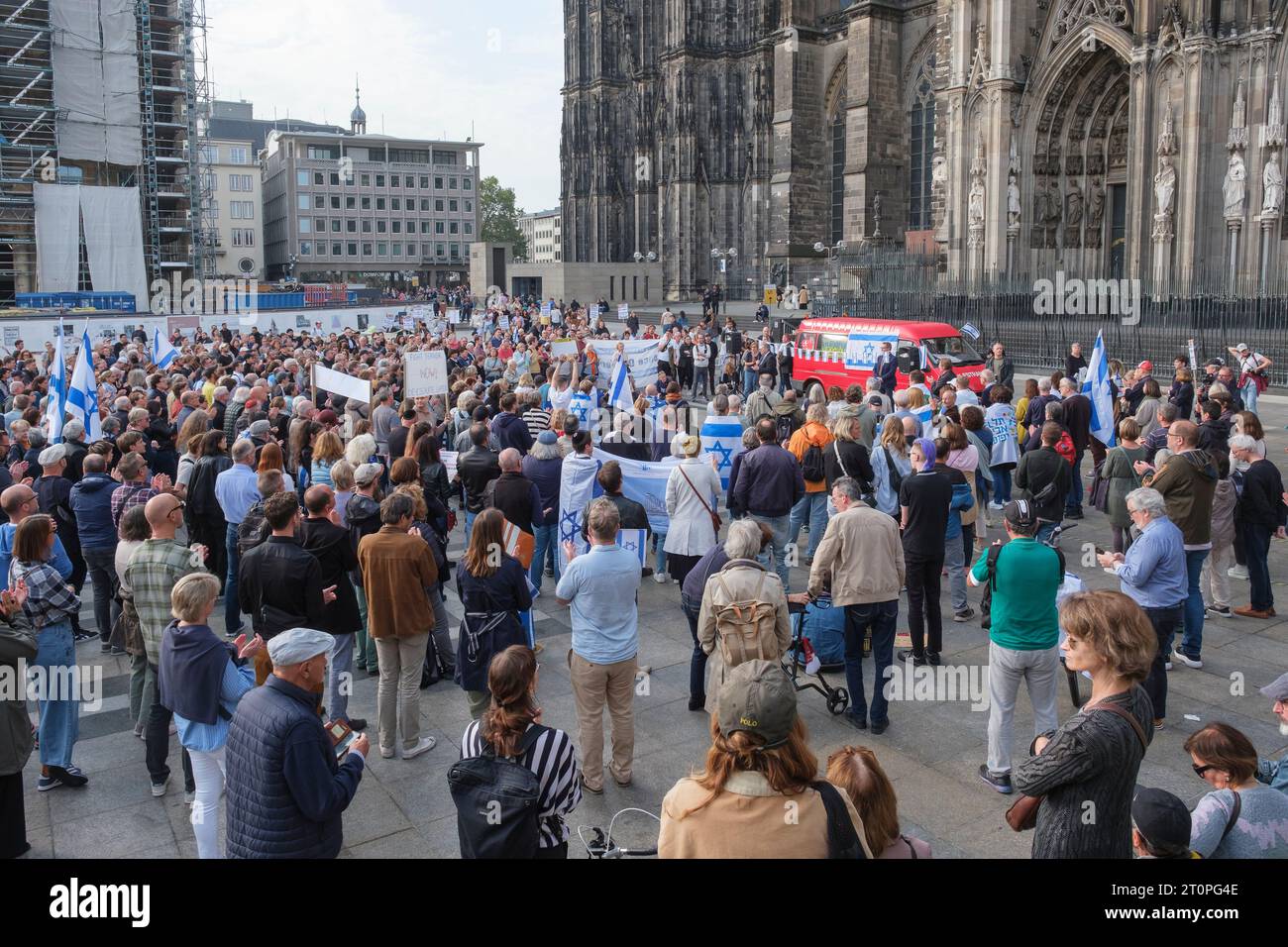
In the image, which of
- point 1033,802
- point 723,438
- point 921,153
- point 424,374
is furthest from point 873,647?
point 921,153

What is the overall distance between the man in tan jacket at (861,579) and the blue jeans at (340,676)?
3231 millimetres

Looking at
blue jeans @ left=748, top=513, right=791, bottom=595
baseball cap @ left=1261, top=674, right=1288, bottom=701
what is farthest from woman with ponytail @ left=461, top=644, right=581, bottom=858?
blue jeans @ left=748, top=513, right=791, bottom=595

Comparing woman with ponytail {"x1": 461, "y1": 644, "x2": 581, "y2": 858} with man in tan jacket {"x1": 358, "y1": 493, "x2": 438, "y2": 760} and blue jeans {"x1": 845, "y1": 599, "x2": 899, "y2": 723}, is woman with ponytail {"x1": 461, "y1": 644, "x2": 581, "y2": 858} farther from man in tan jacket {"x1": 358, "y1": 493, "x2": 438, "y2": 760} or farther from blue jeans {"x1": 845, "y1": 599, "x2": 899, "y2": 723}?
blue jeans {"x1": 845, "y1": 599, "x2": 899, "y2": 723}

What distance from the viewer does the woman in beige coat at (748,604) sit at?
238 inches

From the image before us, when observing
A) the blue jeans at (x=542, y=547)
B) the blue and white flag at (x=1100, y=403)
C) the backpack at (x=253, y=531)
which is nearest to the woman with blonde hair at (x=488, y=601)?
the backpack at (x=253, y=531)

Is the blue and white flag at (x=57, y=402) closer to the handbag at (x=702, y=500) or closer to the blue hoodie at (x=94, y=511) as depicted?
the blue hoodie at (x=94, y=511)

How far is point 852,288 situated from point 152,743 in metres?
36.8

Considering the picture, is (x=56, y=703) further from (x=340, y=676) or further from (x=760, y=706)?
(x=760, y=706)

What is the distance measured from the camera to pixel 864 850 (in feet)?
10.5

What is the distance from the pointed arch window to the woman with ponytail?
42.8 meters

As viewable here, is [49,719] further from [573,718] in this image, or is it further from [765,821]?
[765,821]

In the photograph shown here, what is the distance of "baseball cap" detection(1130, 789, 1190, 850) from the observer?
3676 millimetres

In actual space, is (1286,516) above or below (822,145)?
below
